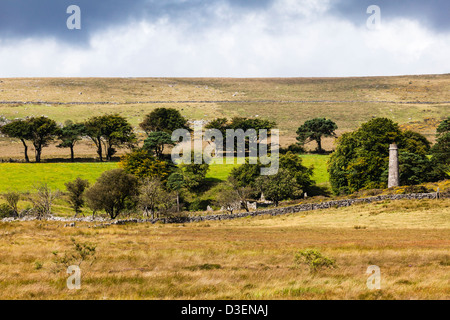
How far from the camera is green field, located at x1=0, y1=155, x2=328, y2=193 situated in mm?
76562

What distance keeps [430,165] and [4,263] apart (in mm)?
70612

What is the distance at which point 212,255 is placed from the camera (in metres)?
23.2

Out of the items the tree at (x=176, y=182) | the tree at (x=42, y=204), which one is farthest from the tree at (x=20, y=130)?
the tree at (x=42, y=204)

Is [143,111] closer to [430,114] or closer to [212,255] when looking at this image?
[430,114]

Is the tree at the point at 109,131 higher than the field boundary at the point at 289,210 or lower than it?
higher

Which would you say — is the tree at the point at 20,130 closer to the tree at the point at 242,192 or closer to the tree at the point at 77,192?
the tree at the point at 77,192

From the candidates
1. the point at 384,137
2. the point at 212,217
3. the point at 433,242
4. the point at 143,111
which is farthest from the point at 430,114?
the point at 433,242

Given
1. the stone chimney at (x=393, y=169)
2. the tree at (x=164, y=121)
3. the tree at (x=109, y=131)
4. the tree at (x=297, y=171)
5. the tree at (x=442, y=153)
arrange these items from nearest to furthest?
the stone chimney at (x=393, y=169) < the tree at (x=442, y=153) < the tree at (x=297, y=171) < the tree at (x=109, y=131) < the tree at (x=164, y=121)

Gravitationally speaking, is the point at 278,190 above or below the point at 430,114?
below

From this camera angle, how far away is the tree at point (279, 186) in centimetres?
7081

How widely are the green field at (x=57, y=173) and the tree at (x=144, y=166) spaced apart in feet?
23.5

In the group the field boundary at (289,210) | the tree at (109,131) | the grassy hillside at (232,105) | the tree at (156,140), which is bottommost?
the field boundary at (289,210)

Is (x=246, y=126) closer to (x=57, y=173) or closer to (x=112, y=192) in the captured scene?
(x=57, y=173)

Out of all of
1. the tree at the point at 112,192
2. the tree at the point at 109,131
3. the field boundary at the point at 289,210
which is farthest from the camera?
the tree at the point at 109,131
